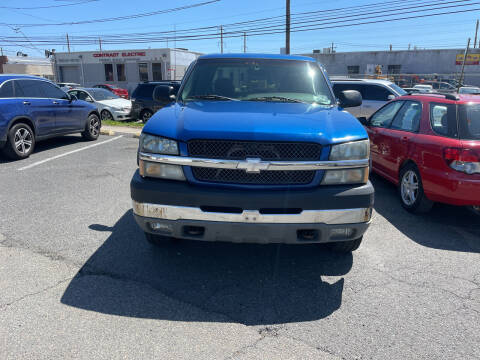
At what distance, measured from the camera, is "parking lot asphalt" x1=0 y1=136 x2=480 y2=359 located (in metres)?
2.56

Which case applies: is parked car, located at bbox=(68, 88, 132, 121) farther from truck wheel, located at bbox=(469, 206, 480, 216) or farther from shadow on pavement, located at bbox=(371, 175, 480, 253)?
truck wheel, located at bbox=(469, 206, 480, 216)

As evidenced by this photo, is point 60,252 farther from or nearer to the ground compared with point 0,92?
nearer to the ground

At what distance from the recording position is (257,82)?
432 centimetres

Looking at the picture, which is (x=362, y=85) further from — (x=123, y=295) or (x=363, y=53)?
(x=363, y=53)

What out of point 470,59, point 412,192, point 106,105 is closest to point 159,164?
point 412,192

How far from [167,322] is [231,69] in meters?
2.88

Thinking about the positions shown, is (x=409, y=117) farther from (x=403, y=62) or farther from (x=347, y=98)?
(x=403, y=62)

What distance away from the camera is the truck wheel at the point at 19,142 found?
787cm

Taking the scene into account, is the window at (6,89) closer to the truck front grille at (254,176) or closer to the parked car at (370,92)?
the truck front grille at (254,176)

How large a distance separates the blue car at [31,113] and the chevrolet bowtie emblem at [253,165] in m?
6.76

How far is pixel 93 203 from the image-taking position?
5406 millimetres

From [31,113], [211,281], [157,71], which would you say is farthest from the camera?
[157,71]

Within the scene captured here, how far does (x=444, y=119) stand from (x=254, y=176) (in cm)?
320

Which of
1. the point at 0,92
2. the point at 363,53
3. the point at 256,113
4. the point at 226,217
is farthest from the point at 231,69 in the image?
the point at 363,53
